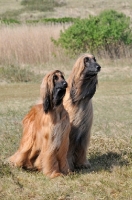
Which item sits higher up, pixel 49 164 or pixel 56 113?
pixel 56 113

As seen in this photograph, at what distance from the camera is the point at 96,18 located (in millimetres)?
17500

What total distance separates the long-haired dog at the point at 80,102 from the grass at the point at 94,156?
32 centimetres

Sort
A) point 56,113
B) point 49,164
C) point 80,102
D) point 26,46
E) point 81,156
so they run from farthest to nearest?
point 26,46, point 81,156, point 80,102, point 49,164, point 56,113

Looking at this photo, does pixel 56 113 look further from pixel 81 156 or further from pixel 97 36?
pixel 97 36

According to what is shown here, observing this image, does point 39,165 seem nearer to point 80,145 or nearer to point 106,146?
point 80,145

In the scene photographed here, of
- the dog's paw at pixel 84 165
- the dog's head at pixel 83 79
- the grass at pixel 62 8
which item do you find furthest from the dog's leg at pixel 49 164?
the grass at pixel 62 8

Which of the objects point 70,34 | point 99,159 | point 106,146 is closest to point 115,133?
point 106,146

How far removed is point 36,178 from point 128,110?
472 centimetres

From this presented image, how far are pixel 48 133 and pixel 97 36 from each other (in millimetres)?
11328

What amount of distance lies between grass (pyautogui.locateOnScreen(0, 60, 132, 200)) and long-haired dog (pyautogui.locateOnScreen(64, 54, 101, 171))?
1.04ft

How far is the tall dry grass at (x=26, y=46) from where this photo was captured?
16.7 meters

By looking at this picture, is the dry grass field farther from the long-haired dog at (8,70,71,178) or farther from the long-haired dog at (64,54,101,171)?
the long-haired dog at (64,54,101,171)

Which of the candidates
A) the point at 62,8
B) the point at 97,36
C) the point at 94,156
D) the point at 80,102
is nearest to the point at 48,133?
the point at 80,102

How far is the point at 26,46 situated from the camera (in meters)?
17.0
